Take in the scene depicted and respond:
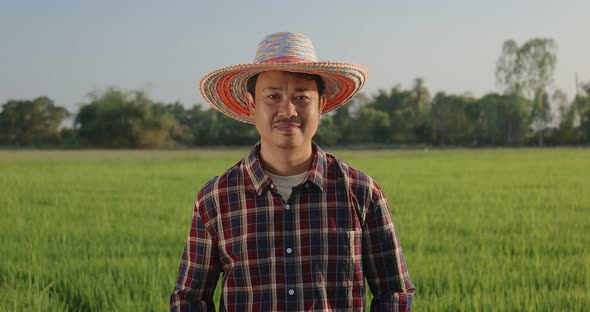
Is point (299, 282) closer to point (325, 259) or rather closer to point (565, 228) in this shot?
point (325, 259)

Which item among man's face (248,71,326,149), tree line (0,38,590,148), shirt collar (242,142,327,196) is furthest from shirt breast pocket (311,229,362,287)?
tree line (0,38,590,148)

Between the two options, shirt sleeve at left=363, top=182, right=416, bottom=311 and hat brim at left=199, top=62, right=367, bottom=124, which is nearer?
hat brim at left=199, top=62, right=367, bottom=124

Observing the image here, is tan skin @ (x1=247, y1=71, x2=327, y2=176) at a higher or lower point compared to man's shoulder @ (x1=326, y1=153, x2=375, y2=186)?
higher

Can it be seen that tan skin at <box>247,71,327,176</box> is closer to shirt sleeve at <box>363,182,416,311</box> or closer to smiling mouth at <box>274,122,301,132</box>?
smiling mouth at <box>274,122,301,132</box>

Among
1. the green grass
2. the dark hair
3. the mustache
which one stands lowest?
the green grass

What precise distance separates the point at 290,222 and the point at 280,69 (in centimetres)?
49

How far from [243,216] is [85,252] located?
3965 mm

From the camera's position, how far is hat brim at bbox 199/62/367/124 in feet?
6.30

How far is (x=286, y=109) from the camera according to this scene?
1.92m

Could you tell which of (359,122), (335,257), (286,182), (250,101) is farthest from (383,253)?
(359,122)

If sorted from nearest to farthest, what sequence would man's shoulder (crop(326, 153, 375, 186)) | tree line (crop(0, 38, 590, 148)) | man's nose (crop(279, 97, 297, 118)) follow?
man's nose (crop(279, 97, 297, 118)) < man's shoulder (crop(326, 153, 375, 186)) < tree line (crop(0, 38, 590, 148))

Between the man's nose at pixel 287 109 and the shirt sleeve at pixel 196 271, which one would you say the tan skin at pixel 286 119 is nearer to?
the man's nose at pixel 287 109

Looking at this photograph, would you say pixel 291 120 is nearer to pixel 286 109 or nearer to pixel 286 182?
pixel 286 109

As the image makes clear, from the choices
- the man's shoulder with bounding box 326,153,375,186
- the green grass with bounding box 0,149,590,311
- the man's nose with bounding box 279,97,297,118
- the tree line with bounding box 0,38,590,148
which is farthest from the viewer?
the tree line with bounding box 0,38,590,148
